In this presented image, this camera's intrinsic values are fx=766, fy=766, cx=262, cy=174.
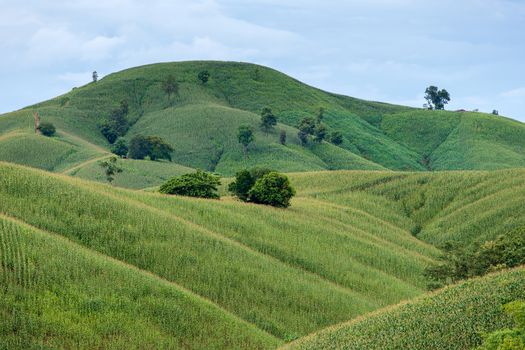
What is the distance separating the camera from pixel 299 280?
6338 centimetres

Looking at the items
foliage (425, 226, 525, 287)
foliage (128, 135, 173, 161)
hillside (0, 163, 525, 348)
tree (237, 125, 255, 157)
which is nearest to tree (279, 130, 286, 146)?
tree (237, 125, 255, 157)

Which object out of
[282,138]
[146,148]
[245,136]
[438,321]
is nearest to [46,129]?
[146,148]

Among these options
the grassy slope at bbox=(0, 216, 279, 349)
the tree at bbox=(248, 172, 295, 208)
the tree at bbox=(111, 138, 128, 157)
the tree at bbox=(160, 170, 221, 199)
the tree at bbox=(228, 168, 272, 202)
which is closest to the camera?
the grassy slope at bbox=(0, 216, 279, 349)

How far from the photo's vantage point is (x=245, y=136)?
187m

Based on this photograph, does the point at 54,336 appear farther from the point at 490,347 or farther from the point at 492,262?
the point at 492,262

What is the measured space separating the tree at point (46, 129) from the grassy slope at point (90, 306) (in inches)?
5434

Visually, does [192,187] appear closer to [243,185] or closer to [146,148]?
[243,185]

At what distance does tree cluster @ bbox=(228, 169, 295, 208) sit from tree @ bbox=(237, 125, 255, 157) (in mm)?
93106

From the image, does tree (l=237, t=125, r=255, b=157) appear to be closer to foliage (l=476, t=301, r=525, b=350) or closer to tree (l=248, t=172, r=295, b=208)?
tree (l=248, t=172, r=295, b=208)

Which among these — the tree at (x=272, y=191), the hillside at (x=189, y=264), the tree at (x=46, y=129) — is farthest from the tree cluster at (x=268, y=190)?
the tree at (x=46, y=129)

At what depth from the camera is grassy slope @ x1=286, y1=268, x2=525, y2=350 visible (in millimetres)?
37062

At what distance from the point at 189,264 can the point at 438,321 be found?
25.1 meters

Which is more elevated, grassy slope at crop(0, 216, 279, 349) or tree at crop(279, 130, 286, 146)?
tree at crop(279, 130, 286, 146)

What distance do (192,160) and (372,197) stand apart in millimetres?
77019
